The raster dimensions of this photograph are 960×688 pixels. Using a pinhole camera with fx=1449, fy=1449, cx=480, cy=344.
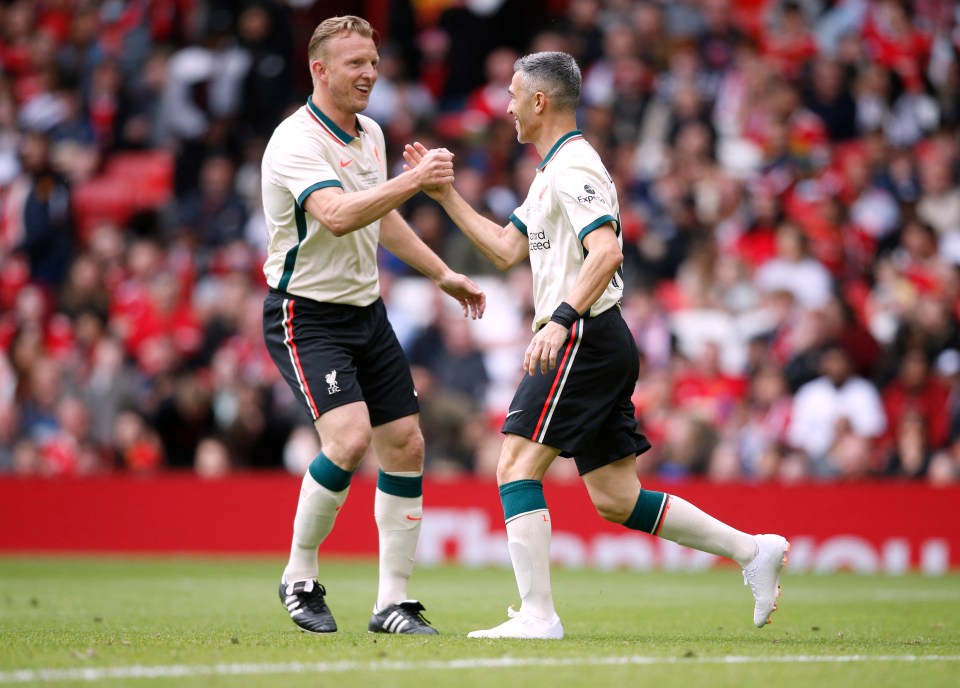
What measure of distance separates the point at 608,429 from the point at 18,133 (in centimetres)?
1500

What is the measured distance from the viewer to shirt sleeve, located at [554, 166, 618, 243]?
6520 mm

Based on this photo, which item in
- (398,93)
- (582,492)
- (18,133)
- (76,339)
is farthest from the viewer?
(18,133)

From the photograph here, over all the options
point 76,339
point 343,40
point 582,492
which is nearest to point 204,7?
point 76,339

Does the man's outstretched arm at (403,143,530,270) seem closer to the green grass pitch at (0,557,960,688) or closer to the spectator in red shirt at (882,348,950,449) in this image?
the green grass pitch at (0,557,960,688)

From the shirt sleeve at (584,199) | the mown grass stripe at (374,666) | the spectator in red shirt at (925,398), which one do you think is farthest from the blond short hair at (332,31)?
the spectator in red shirt at (925,398)

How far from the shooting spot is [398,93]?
1836 centimetres

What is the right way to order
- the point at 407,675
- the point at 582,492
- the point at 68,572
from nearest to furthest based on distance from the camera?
the point at 407,675
the point at 68,572
the point at 582,492

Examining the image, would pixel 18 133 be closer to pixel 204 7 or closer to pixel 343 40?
pixel 204 7

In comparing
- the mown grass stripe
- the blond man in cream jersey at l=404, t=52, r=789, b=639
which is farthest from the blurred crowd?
the mown grass stripe

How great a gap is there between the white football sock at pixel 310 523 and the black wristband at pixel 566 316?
1460mm

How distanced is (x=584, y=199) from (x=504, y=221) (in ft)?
32.3

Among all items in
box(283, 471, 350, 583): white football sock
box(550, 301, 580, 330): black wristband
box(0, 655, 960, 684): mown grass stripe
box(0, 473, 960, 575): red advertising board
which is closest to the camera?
box(0, 655, 960, 684): mown grass stripe

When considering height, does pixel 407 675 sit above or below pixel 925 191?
below

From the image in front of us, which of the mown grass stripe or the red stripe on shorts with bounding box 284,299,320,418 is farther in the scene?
the red stripe on shorts with bounding box 284,299,320,418
